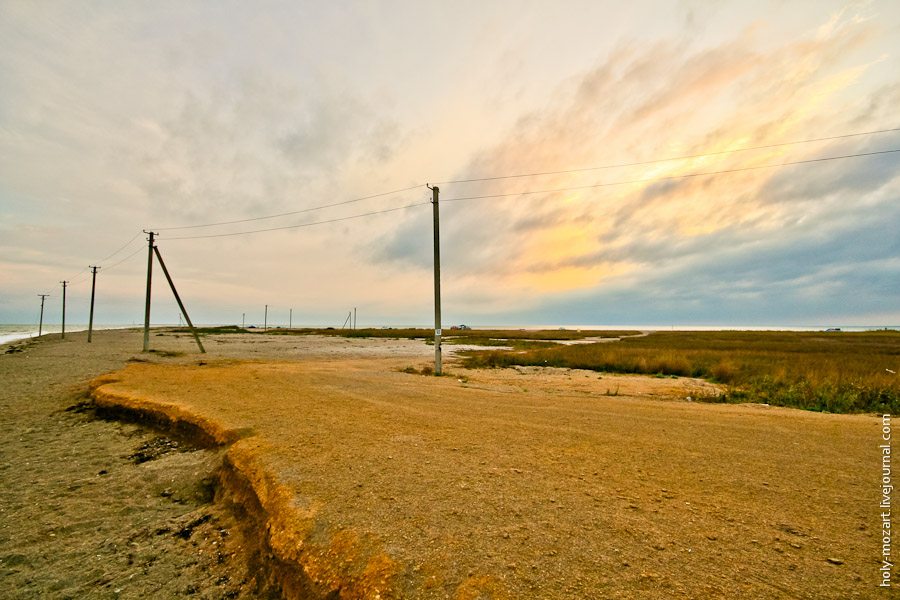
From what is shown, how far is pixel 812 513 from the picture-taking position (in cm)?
392

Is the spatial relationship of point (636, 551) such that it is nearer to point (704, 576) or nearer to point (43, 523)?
point (704, 576)

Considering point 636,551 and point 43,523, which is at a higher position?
point 636,551

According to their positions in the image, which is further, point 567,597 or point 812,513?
point 812,513

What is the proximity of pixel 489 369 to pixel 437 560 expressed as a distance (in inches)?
764

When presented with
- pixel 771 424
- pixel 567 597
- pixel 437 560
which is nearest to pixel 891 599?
pixel 567 597

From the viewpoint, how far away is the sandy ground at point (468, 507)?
118 inches

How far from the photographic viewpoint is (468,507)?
4.07m

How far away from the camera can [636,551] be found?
324 centimetres

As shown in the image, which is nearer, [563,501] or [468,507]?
[468,507]

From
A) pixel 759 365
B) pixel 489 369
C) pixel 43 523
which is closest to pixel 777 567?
pixel 43 523

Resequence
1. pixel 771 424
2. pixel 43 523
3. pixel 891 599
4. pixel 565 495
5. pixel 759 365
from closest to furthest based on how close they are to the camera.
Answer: pixel 891 599
pixel 565 495
pixel 43 523
pixel 771 424
pixel 759 365

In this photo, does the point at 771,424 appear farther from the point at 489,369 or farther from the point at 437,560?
the point at 489,369

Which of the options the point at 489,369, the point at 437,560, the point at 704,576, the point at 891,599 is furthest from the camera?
the point at 489,369

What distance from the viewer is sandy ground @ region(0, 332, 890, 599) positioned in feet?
9.86
